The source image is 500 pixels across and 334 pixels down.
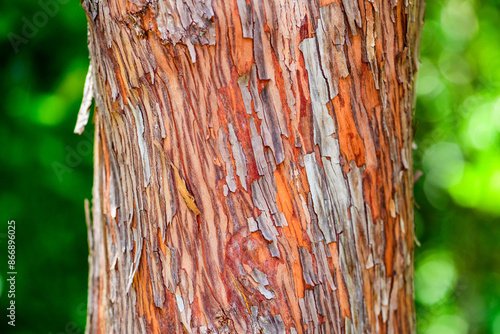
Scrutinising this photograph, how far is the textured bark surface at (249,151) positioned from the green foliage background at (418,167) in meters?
0.90

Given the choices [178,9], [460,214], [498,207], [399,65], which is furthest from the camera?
[460,214]

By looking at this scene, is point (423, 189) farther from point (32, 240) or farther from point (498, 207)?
point (32, 240)

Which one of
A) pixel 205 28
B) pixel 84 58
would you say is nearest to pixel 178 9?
pixel 205 28

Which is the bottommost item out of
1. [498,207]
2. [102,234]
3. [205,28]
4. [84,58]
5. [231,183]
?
[102,234]

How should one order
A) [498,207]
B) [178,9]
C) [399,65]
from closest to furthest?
[178,9] < [399,65] < [498,207]

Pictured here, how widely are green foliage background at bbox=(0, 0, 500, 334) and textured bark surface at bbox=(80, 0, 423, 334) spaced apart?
0.90 metres

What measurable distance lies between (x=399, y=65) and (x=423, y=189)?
147cm

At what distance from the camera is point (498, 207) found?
181 centimetres

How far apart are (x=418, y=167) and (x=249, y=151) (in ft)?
5.25

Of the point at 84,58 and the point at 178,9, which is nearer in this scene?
the point at 178,9

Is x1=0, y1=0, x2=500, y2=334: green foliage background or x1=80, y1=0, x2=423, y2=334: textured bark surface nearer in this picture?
x1=80, y1=0, x2=423, y2=334: textured bark surface

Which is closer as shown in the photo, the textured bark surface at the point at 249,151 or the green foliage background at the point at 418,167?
the textured bark surface at the point at 249,151

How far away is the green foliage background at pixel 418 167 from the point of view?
1.52 meters

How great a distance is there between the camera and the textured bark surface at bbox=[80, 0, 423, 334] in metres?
0.68
